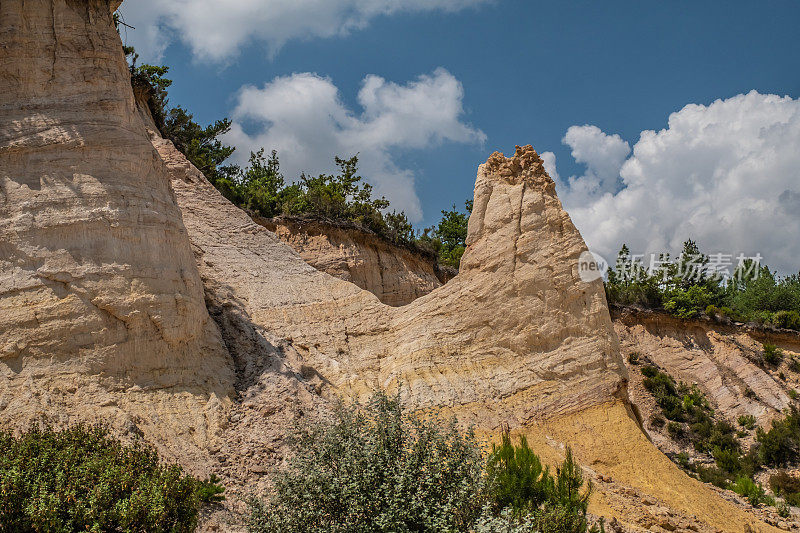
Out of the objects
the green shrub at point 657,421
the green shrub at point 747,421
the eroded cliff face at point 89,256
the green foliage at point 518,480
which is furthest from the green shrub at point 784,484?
the eroded cliff face at point 89,256

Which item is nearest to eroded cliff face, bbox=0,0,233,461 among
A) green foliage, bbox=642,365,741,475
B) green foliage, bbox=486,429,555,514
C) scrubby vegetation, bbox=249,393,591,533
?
scrubby vegetation, bbox=249,393,591,533

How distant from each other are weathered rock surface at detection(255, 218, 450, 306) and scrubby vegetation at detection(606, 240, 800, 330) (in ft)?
35.7

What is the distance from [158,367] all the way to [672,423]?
20665 mm

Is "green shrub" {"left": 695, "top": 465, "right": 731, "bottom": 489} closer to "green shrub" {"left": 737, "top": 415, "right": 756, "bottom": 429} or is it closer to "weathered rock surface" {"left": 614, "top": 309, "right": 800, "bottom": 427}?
"green shrub" {"left": 737, "top": 415, "right": 756, "bottom": 429}

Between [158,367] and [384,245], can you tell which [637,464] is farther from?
[384,245]

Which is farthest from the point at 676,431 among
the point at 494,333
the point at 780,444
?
the point at 494,333

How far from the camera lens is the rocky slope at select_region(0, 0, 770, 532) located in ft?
37.0

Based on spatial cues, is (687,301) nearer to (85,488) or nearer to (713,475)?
(713,475)

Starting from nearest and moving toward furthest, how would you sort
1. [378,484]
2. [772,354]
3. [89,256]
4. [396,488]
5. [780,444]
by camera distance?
[396,488] < [378,484] < [89,256] < [780,444] < [772,354]

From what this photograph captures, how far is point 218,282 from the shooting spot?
53.3 feet

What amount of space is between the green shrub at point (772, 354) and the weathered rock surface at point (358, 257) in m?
15.4

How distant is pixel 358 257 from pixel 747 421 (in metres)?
16.4

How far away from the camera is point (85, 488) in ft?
26.8

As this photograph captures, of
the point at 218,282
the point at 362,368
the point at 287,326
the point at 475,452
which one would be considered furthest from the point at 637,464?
the point at 218,282
